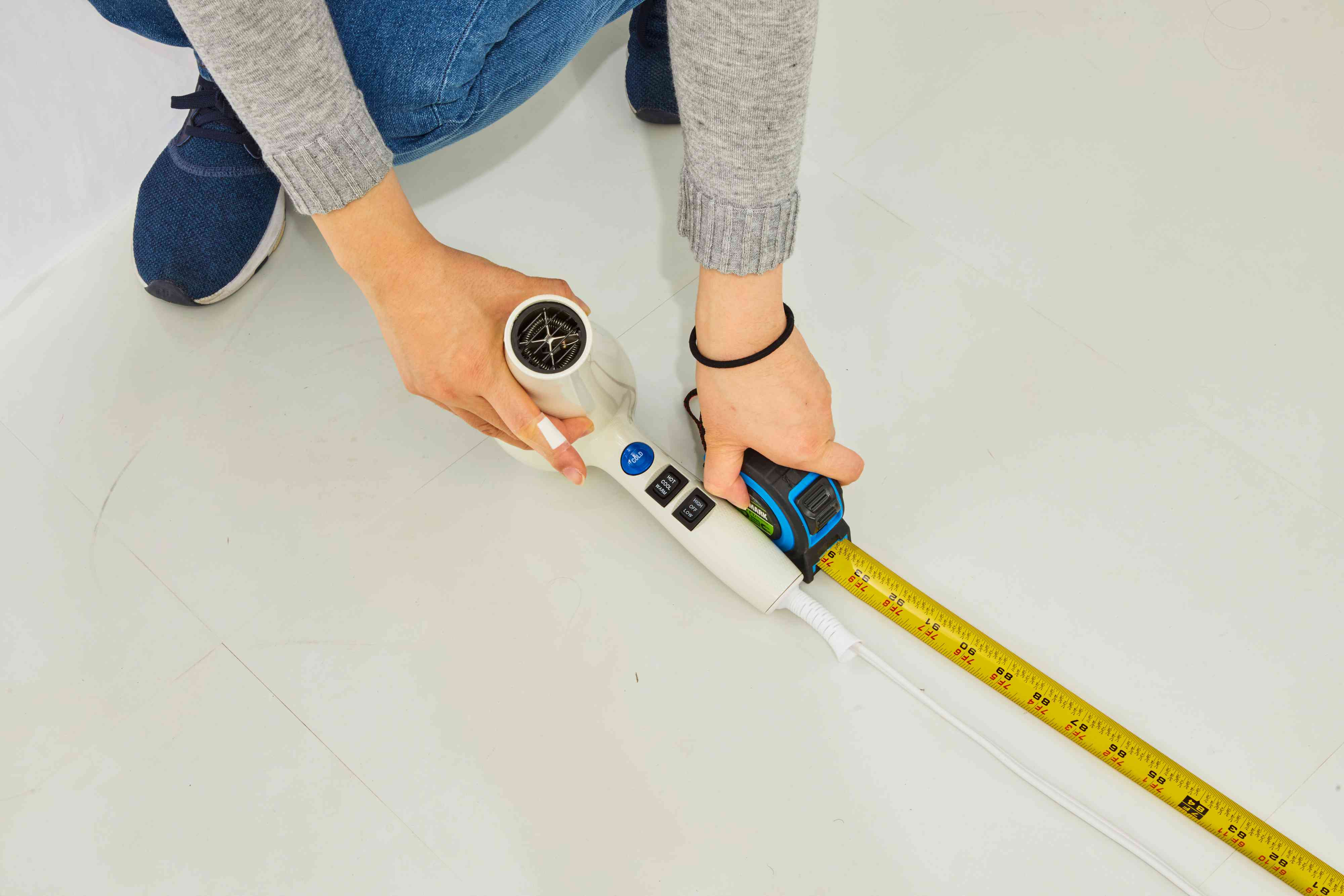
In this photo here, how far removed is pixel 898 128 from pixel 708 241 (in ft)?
2.35

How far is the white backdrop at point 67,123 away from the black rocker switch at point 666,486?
3.29ft

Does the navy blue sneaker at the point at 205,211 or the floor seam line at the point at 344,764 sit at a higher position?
the navy blue sneaker at the point at 205,211

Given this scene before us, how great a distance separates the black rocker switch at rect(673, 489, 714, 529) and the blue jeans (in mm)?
526

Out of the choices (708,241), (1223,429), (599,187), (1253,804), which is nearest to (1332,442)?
(1223,429)

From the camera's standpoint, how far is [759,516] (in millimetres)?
998

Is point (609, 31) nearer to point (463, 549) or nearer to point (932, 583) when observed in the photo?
point (463, 549)

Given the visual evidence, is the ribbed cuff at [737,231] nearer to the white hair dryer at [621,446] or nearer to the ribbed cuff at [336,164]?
the white hair dryer at [621,446]

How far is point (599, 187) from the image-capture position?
4.45ft

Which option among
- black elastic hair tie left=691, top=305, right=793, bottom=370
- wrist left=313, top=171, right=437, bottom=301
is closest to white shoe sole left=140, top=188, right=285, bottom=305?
wrist left=313, top=171, right=437, bottom=301

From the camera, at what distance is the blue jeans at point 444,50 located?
0.99 m

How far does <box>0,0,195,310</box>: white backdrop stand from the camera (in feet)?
4.25

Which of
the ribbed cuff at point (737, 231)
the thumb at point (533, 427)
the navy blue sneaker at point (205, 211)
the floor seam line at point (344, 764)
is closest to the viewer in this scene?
the ribbed cuff at point (737, 231)

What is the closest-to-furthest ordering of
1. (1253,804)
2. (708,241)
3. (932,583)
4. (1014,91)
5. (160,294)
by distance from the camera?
(708,241), (1253,804), (932,583), (160,294), (1014,91)

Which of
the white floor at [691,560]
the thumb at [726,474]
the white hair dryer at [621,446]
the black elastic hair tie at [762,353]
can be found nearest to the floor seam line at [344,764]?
the white floor at [691,560]
